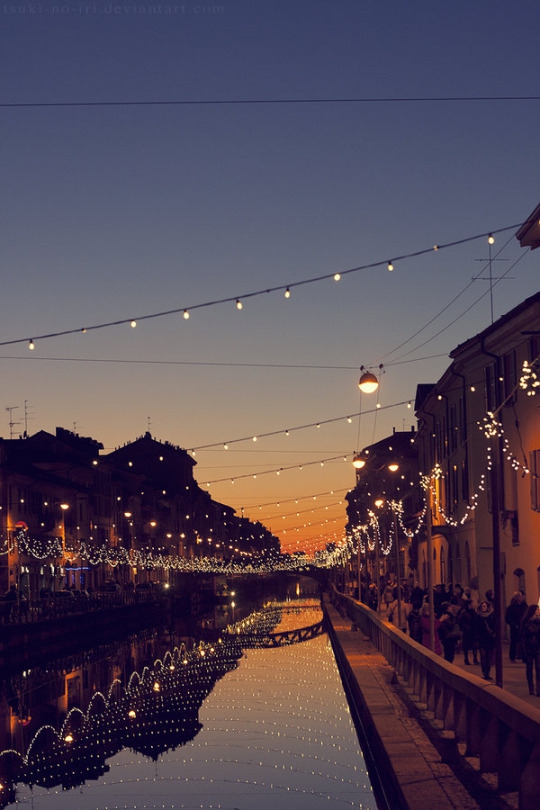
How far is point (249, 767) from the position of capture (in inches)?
753

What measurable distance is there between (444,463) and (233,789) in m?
35.6

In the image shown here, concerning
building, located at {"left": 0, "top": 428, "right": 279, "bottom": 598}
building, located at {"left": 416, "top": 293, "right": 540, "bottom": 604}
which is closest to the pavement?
building, located at {"left": 416, "top": 293, "right": 540, "bottom": 604}

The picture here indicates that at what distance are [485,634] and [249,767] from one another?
5984 millimetres

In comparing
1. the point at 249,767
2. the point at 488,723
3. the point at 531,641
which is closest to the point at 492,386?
the point at 531,641

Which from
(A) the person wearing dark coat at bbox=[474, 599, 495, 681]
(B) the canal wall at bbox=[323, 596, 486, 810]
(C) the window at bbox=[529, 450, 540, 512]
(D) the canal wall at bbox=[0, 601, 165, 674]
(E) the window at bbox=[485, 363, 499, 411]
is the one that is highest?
(E) the window at bbox=[485, 363, 499, 411]

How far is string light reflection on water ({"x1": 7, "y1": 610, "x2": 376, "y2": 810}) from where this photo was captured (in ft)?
53.0

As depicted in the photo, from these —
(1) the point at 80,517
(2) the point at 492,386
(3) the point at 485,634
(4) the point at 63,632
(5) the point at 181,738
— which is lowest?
(4) the point at 63,632

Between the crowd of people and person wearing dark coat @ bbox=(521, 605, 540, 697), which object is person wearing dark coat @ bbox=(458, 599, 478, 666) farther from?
person wearing dark coat @ bbox=(521, 605, 540, 697)

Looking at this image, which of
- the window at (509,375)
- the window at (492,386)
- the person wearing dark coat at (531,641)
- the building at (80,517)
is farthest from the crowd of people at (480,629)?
the building at (80,517)

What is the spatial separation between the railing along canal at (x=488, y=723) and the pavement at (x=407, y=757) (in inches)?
10.1

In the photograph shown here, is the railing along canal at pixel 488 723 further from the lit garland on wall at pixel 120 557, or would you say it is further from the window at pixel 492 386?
the lit garland on wall at pixel 120 557

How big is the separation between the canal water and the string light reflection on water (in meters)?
0.02

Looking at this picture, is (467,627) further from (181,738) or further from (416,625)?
(181,738)

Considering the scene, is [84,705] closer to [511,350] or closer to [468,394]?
[511,350]
